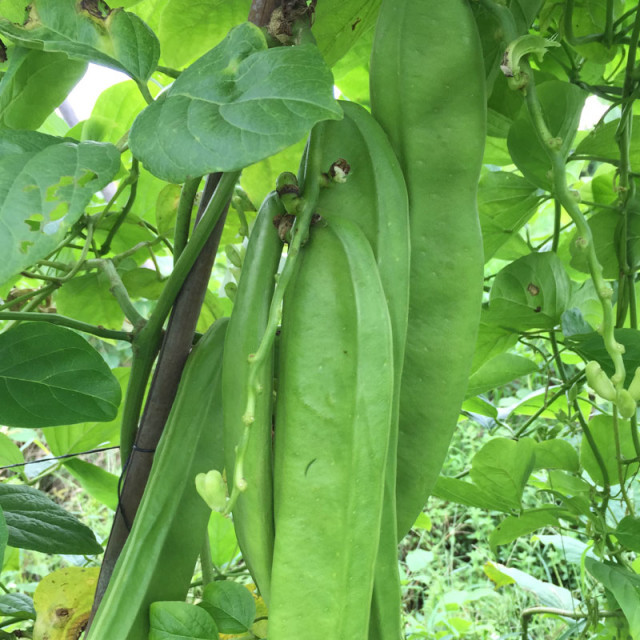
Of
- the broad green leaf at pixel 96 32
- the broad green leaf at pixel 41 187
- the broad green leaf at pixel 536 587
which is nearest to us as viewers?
the broad green leaf at pixel 41 187

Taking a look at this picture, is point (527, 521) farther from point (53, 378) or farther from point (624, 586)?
point (53, 378)

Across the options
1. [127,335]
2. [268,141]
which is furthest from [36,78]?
[268,141]

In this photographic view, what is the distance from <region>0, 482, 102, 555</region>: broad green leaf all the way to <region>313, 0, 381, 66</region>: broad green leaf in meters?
0.45

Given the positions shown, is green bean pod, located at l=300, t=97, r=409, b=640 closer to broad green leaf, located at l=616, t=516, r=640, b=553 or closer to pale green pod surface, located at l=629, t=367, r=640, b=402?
pale green pod surface, located at l=629, t=367, r=640, b=402

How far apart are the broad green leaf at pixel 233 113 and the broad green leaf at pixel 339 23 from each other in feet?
0.82

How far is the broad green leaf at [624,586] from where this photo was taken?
611mm

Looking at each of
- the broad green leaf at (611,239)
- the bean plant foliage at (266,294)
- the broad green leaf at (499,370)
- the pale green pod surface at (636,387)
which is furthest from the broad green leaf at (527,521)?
the pale green pod surface at (636,387)

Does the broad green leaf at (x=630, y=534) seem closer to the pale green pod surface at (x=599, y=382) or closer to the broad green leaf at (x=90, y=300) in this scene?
the pale green pod surface at (x=599, y=382)

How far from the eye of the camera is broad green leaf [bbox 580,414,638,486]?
75cm

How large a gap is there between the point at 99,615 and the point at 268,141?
0.30 meters

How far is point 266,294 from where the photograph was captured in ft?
1.36

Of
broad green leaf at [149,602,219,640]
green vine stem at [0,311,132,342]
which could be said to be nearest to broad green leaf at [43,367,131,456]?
green vine stem at [0,311,132,342]

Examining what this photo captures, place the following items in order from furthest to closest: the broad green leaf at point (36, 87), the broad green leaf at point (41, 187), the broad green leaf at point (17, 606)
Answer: the broad green leaf at point (17, 606) → the broad green leaf at point (36, 87) → the broad green leaf at point (41, 187)

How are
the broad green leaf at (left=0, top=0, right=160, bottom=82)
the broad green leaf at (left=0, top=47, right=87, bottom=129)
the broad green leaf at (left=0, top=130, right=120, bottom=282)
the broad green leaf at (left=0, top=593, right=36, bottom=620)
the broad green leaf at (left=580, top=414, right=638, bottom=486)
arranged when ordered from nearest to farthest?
1. the broad green leaf at (left=0, top=130, right=120, bottom=282)
2. the broad green leaf at (left=0, top=0, right=160, bottom=82)
3. the broad green leaf at (left=0, top=47, right=87, bottom=129)
4. the broad green leaf at (left=0, top=593, right=36, bottom=620)
5. the broad green leaf at (left=580, top=414, right=638, bottom=486)
